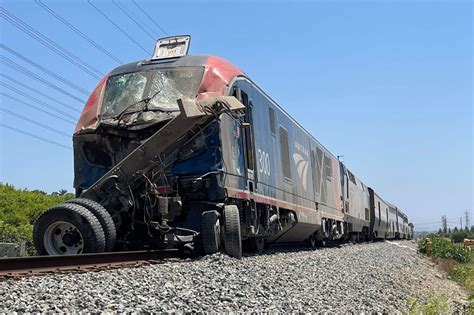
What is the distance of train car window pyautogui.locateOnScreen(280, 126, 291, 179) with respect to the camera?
1264cm

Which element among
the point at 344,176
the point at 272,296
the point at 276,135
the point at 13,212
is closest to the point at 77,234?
the point at 272,296

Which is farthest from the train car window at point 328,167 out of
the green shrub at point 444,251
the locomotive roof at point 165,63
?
the locomotive roof at point 165,63

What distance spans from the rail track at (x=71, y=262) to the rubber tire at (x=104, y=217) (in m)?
0.42

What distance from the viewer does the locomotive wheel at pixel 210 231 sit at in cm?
805

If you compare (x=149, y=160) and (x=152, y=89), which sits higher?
(x=152, y=89)

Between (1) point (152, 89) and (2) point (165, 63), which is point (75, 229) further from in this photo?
(2) point (165, 63)

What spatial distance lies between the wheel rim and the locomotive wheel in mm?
1805

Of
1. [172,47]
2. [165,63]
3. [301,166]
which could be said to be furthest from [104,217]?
[301,166]

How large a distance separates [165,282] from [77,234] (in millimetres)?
2545

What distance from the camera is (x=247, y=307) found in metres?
4.73

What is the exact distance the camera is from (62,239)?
7.47m

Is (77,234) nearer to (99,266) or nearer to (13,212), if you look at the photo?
(99,266)

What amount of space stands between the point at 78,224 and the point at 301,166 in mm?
8616

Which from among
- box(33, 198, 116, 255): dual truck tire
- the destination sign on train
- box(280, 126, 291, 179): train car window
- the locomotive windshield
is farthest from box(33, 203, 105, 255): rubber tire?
box(280, 126, 291, 179): train car window
